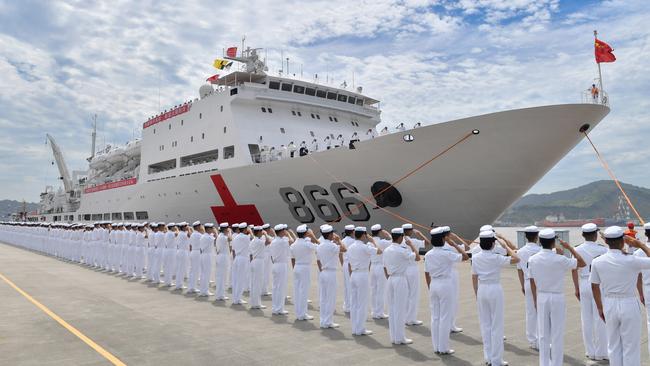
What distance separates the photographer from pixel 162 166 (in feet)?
81.1

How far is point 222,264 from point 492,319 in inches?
218

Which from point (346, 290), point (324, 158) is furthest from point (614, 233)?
point (324, 158)

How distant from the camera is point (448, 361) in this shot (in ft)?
15.2

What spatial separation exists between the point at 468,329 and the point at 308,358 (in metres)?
2.35

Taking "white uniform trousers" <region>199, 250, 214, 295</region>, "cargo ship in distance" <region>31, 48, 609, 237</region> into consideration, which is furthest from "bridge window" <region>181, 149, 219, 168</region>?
"white uniform trousers" <region>199, 250, 214, 295</region>

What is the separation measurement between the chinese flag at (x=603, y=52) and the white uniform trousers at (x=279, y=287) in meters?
9.11

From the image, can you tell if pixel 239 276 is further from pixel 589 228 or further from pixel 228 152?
pixel 228 152

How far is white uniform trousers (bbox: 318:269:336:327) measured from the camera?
6.20m

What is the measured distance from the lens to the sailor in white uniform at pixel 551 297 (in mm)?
4070

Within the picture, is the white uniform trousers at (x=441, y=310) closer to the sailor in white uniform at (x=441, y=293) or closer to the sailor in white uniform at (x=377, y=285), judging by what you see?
the sailor in white uniform at (x=441, y=293)

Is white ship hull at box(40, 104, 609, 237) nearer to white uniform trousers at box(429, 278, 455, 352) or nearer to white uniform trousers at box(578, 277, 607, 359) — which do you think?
white uniform trousers at box(578, 277, 607, 359)

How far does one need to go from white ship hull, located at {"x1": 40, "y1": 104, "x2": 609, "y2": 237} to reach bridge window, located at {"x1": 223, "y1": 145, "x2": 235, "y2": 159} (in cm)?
138

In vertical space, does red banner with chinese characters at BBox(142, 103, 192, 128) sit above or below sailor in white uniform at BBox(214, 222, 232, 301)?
above

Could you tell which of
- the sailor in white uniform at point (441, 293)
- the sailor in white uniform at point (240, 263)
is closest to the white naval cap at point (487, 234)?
the sailor in white uniform at point (441, 293)
